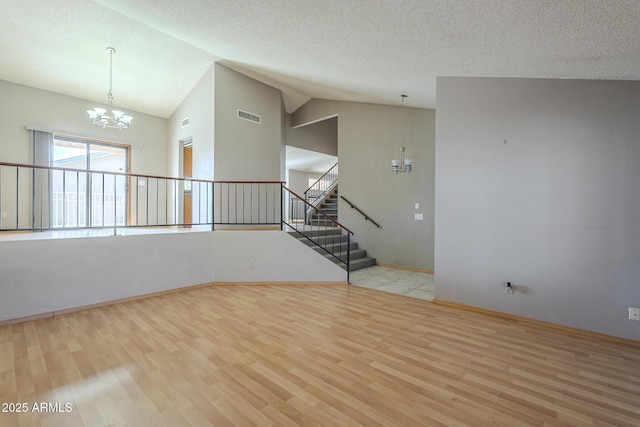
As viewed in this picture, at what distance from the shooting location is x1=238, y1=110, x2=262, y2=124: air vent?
6.07 m

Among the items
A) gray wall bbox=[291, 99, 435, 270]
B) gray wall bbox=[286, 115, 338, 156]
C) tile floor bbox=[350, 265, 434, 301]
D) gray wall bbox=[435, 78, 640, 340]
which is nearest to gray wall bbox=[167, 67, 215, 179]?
gray wall bbox=[286, 115, 338, 156]

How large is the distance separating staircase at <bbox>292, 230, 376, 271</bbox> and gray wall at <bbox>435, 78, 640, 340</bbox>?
87.8 inches

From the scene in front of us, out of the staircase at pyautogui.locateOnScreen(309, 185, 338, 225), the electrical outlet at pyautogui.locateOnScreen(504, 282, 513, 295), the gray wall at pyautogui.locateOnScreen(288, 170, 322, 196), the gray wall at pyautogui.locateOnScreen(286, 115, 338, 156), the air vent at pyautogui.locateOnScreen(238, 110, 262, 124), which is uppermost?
the gray wall at pyautogui.locateOnScreen(286, 115, 338, 156)

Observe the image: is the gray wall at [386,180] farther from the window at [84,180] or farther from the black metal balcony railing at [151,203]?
the window at [84,180]

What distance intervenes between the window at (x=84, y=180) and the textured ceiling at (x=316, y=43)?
1.09m

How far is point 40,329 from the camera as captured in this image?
3076 mm

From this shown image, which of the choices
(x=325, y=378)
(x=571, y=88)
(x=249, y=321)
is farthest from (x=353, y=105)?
(x=325, y=378)

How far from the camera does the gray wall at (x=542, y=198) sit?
2.93m

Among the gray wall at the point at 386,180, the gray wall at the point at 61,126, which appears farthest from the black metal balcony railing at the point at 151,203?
the gray wall at the point at 386,180

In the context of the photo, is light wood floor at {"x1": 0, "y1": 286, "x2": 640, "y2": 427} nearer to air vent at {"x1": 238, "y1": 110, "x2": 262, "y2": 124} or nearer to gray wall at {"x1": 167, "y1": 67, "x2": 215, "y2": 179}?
gray wall at {"x1": 167, "y1": 67, "x2": 215, "y2": 179}

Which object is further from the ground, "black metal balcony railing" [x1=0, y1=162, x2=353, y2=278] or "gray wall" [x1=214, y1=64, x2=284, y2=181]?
"gray wall" [x1=214, y1=64, x2=284, y2=181]

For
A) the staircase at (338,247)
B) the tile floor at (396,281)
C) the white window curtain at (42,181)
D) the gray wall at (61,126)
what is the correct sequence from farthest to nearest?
the staircase at (338,247) < the white window curtain at (42,181) < the gray wall at (61,126) < the tile floor at (396,281)

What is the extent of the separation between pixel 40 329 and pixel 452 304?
496cm

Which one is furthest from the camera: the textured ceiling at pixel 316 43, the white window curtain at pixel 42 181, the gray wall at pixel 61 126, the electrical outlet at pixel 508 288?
the white window curtain at pixel 42 181
